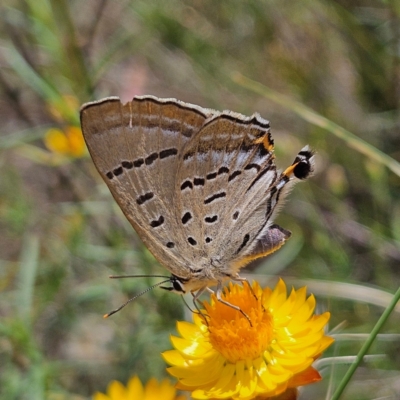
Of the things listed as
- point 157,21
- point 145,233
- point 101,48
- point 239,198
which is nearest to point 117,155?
point 145,233

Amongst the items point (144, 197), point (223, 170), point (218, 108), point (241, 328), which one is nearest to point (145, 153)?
point (144, 197)

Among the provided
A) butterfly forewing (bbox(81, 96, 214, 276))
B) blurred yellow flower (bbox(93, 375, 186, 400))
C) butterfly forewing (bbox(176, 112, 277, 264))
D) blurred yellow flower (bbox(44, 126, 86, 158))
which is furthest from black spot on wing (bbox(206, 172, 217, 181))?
blurred yellow flower (bbox(44, 126, 86, 158))

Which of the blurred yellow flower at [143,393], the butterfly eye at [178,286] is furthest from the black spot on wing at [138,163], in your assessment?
the blurred yellow flower at [143,393]

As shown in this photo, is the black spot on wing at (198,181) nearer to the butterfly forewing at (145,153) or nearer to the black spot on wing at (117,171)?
the butterfly forewing at (145,153)

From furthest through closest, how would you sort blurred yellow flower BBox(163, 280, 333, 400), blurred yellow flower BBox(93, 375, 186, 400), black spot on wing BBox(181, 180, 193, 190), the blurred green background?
1. the blurred green background
2. blurred yellow flower BBox(93, 375, 186, 400)
3. black spot on wing BBox(181, 180, 193, 190)
4. blurred yellow flower BBox(163, 280, 333, 400)

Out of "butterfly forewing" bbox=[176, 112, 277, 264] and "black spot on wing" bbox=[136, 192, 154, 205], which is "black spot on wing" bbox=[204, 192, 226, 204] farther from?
"black spot on wing" bbox=[136, 192, 154, 205]

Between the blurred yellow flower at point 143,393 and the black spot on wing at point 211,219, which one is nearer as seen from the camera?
the black spot on wing at point 211,219

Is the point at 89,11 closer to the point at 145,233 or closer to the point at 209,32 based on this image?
the point at 209,32

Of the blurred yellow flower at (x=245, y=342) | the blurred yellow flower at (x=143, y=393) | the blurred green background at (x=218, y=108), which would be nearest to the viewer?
the blurred yellow flower at (x=245, y=342)
